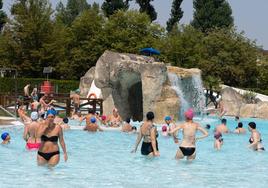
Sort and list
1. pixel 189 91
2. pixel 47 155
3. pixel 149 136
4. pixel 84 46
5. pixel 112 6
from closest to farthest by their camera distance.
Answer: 1. pixel 47 155
2. pixel 149 136
3. pixel 189 91
4. pixel 84 46
5. pixel 112 6

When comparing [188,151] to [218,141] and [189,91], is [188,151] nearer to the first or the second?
[218,141]

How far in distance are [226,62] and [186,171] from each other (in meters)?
40.6

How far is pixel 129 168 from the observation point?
1193 centimetres

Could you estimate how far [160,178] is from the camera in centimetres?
1071

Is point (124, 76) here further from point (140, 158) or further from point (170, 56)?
point (170, 56)

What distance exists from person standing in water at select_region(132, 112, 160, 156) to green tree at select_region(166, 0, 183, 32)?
51.6m

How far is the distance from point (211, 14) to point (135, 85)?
4599cm

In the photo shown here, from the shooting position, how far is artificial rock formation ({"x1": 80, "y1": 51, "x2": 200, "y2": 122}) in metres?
24.5

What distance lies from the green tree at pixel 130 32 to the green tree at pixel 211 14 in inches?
805

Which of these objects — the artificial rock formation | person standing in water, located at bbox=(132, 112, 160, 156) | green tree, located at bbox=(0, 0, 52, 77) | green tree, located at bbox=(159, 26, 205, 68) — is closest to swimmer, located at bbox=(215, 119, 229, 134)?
the artificial rock formation

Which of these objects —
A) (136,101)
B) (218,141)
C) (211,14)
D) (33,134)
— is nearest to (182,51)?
(211,14)

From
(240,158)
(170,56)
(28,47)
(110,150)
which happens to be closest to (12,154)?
(110,150)

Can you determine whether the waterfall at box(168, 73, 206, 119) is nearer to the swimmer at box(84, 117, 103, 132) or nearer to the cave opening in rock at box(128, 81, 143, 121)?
the cave opening in rock at box(128, 81, 143, 121)

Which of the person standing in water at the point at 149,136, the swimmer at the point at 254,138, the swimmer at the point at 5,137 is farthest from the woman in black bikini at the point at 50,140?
the swimmer at the point at 254,138
